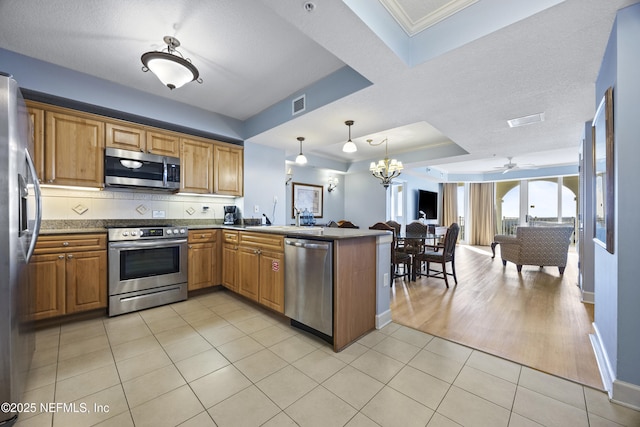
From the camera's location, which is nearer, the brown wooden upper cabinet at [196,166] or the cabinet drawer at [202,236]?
the cabinet drawer at [202,236]

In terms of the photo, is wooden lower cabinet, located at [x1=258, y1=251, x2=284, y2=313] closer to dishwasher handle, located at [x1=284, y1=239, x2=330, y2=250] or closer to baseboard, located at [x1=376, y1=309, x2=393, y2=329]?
dishwasher handle, located at [x1=284, y1=239, x2=330, y2=250]

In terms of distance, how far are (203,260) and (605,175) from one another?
13.3 ft

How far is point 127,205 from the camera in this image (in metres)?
3.42

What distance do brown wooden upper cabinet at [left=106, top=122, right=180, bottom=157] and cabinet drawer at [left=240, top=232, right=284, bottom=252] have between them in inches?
60.9

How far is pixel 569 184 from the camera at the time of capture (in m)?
7.68

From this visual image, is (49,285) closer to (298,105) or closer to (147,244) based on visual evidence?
(147,244)

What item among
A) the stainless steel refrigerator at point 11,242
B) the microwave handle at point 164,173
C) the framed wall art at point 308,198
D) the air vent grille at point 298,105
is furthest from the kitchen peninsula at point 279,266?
the framed wall art at point 308,198

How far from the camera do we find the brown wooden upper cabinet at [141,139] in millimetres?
3037

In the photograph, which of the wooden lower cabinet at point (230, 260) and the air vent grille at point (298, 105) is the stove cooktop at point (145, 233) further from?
the air vent grille at point (298, 105)

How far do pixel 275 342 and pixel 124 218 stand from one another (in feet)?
8.82

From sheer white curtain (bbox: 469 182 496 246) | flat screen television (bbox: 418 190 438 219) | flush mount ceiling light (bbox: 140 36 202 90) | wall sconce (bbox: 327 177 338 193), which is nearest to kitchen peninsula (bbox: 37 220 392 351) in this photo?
flush mount ceiling light (bbox: 140 36 202 90)

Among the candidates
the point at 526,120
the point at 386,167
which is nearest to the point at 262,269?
the point at 386,167

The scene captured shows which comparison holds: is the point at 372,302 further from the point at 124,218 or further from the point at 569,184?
the point at 569,184

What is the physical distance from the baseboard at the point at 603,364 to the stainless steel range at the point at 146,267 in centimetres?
389
